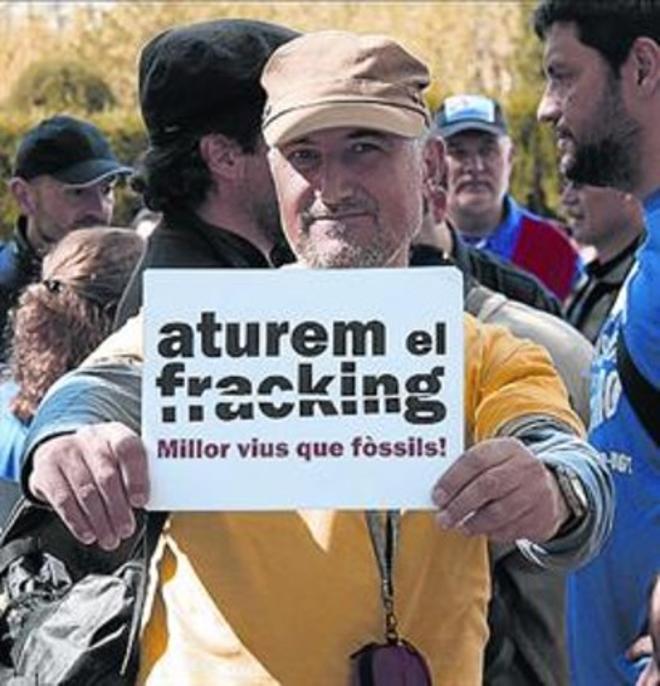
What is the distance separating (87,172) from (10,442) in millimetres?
3183

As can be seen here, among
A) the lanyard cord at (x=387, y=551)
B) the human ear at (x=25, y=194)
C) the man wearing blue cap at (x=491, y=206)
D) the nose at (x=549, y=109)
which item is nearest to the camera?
the lanyard cord at (x=387, y=551)

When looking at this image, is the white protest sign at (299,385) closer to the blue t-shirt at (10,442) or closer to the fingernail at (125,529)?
the fingernail at (125,529)

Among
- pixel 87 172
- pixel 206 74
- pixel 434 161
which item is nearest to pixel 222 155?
pixel 206 74

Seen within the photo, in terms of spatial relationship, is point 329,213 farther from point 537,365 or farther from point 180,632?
point 180,632

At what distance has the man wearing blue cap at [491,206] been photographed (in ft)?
25.7

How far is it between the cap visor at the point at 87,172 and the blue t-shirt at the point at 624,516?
3631 millimetres

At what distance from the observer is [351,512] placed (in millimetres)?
2379

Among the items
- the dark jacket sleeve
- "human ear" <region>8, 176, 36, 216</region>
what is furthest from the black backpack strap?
"human ear" <region>8, 176, 36, 216</region>

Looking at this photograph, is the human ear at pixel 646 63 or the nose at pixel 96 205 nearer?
the human ear at pixel 646 63

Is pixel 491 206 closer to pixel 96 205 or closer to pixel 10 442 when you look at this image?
pixel 96 205

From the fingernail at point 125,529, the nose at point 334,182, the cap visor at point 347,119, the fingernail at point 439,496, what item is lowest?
the fingernail at point 125,529

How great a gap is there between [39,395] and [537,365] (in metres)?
1.42

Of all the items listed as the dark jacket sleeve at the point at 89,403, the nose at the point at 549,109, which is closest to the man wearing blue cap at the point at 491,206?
the nose at the point at 549,109

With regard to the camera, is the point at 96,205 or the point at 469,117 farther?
the point at 469,117
